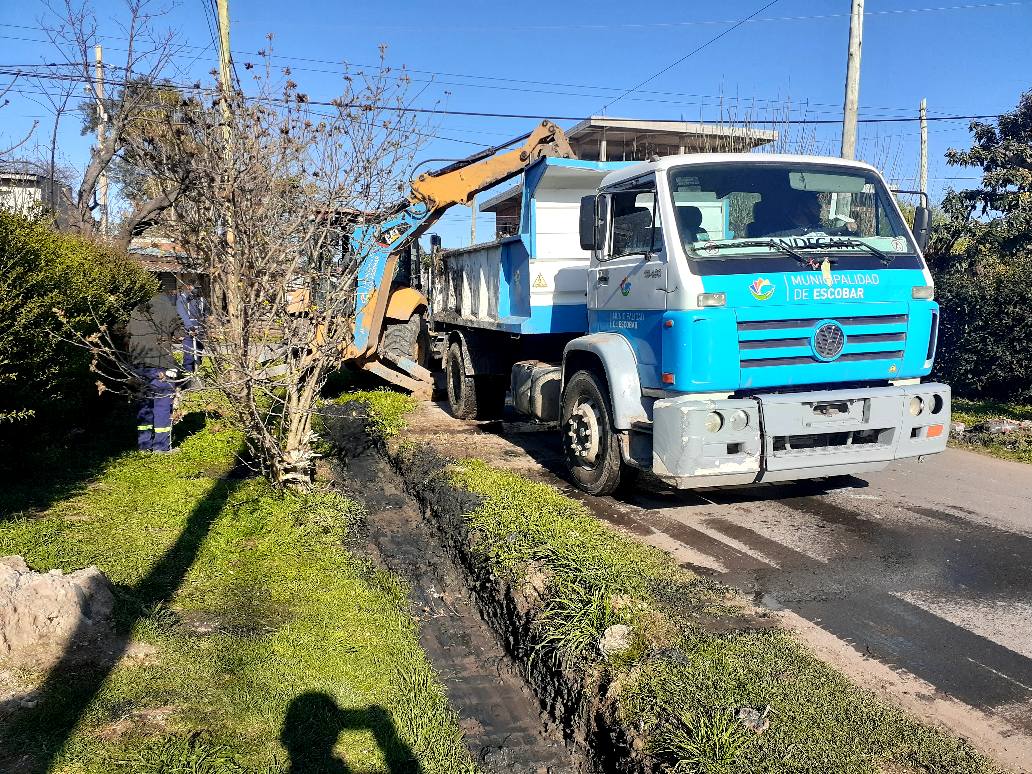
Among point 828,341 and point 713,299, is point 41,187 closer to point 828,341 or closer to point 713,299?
point 713,299

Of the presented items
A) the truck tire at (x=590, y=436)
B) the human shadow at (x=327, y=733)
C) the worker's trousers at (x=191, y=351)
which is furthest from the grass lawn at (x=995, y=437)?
the worker's trousers at (x=191, y=351)

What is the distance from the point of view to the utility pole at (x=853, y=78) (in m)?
12.6

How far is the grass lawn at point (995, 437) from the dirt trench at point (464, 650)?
6395mm

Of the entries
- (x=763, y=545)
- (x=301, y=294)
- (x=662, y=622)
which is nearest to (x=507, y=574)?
(x=662, y=622)

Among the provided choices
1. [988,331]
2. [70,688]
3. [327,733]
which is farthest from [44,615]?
[988,331]

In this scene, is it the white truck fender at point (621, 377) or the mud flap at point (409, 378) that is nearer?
the white truck fender at point (621, 377)

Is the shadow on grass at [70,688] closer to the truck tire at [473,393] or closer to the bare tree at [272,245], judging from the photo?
the bare tree at [272,245]

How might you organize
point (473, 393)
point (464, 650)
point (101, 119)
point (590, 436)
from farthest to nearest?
1. point (101, 119)
2. point (473, 393)
3. point (590, 436)
4. point (464, 650)

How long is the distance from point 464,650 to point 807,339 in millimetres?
3230

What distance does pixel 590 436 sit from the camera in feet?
21.7

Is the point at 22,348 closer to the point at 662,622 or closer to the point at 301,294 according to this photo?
the point at 301,294

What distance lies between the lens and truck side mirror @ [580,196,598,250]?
6.71 m

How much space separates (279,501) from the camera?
22.2ft

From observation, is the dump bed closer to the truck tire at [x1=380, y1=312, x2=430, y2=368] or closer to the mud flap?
the mud flap
